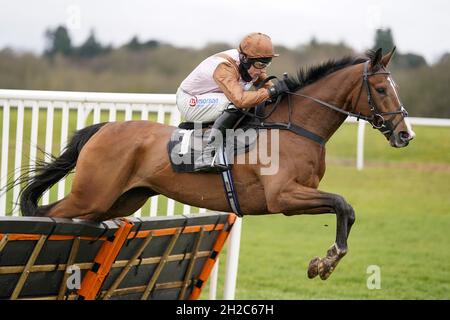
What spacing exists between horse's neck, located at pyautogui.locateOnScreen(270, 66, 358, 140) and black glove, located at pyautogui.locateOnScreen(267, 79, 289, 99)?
0.45 feet

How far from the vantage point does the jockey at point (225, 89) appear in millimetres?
6387

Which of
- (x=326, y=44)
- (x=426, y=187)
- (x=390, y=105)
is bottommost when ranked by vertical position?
(x=426, y=187)

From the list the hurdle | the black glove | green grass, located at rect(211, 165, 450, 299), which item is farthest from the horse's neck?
green grass, located at rect(211, 165, 450, 299)

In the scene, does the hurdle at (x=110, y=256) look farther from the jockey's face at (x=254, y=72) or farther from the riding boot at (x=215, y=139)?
the jockey's face at (x=254, y=72)

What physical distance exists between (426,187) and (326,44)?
5384 millimetres

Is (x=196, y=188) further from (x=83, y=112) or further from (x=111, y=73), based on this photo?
(x=111, y=73)

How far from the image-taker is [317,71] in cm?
670

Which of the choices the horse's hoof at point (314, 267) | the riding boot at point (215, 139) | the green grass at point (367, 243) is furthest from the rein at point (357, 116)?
the green grass at point (367, 243)

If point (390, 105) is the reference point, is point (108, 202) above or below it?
below

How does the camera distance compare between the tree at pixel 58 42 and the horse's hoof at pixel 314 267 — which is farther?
the tree at pixel 58 42

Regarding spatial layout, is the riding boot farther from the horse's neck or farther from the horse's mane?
the horse's mane
